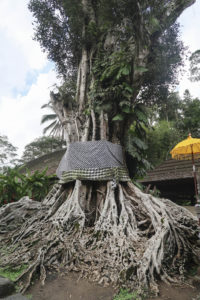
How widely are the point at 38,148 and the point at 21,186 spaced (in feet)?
71.4

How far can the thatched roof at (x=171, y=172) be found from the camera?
288 inches

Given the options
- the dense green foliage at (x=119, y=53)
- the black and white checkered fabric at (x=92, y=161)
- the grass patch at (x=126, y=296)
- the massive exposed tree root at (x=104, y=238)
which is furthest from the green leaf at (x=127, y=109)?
the grass patch at (x=126, y=296)

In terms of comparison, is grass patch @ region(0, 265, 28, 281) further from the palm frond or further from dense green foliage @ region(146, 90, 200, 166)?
dense green foliage @ region(146, 90, 200, 166)

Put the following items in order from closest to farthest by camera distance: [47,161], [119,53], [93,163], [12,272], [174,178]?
[12,272]
[93,163]
[119,53]
[174,178]
[47,161]

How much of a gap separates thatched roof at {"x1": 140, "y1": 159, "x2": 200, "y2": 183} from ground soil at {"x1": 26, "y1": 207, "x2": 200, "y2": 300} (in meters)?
4.97

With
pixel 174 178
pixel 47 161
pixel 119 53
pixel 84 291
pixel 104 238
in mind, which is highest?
pixel 119 53

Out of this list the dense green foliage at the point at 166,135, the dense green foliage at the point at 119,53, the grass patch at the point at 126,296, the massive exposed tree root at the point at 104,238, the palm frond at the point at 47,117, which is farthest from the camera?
the dense green foliage at the point at 166,135

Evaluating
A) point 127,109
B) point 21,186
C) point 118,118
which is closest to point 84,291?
point 118,118

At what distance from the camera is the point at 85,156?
15.0 ft

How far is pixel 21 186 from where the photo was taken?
584 cm

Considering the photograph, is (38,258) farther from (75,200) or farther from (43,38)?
(43,38)

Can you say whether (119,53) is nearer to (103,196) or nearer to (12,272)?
(103,196)

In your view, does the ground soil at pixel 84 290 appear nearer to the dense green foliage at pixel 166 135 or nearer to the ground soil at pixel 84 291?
the ground soil at pixel 84 291

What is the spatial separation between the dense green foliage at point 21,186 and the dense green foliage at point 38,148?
758 inches
